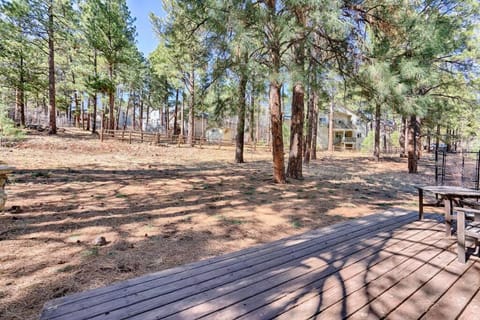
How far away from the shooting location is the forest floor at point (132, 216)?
8.52 ft

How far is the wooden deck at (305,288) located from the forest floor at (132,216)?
21.4 inches

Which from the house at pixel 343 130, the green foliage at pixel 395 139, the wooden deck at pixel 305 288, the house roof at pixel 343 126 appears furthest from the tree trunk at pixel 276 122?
the green foliage at pixel 395 139

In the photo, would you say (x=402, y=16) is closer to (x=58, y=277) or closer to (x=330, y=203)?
(x=330, y=203)

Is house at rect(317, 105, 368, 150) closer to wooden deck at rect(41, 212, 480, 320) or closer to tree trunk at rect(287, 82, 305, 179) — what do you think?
tree trunk at rect(287, 82, 305, 179)

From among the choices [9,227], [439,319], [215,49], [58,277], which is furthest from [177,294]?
[215,49]

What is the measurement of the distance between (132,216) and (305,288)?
319 cm

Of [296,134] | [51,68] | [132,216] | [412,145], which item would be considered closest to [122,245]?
[132,216]

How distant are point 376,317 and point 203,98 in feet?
21.5

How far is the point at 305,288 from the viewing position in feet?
6.72

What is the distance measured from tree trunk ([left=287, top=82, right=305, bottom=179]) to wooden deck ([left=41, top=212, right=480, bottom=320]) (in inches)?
216

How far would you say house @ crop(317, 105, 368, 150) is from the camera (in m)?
31.3

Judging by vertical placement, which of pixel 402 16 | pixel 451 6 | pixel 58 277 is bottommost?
pixel 58 277

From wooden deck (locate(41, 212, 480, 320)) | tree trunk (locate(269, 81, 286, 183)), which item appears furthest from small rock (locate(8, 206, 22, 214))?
tree trunk (locate(269, 81, 286, 183))

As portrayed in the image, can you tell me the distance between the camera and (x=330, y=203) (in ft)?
19.1
